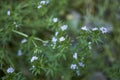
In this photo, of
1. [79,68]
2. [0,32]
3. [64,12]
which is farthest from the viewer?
[64,12]

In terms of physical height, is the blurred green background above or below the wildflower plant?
above

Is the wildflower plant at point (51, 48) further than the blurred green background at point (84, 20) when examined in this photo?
No

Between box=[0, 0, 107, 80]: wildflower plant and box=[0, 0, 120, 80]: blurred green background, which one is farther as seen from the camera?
box=[0, 0, 120, 80]: blurred green background

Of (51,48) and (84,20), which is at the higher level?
(84,20)

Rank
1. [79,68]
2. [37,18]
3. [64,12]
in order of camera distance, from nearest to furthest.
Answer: [79,68]
[37,18]
[64,12]

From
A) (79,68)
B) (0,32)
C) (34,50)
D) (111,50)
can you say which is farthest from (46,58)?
(111,50)

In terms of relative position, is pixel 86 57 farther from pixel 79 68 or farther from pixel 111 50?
pixel 111 50

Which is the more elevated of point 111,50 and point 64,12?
point 64,12

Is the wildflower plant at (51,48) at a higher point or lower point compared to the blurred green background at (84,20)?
lower

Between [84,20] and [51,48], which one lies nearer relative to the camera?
[51,48]

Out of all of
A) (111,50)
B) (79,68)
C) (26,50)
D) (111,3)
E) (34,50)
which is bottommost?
(79,68)

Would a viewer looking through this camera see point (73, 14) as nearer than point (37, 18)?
No
